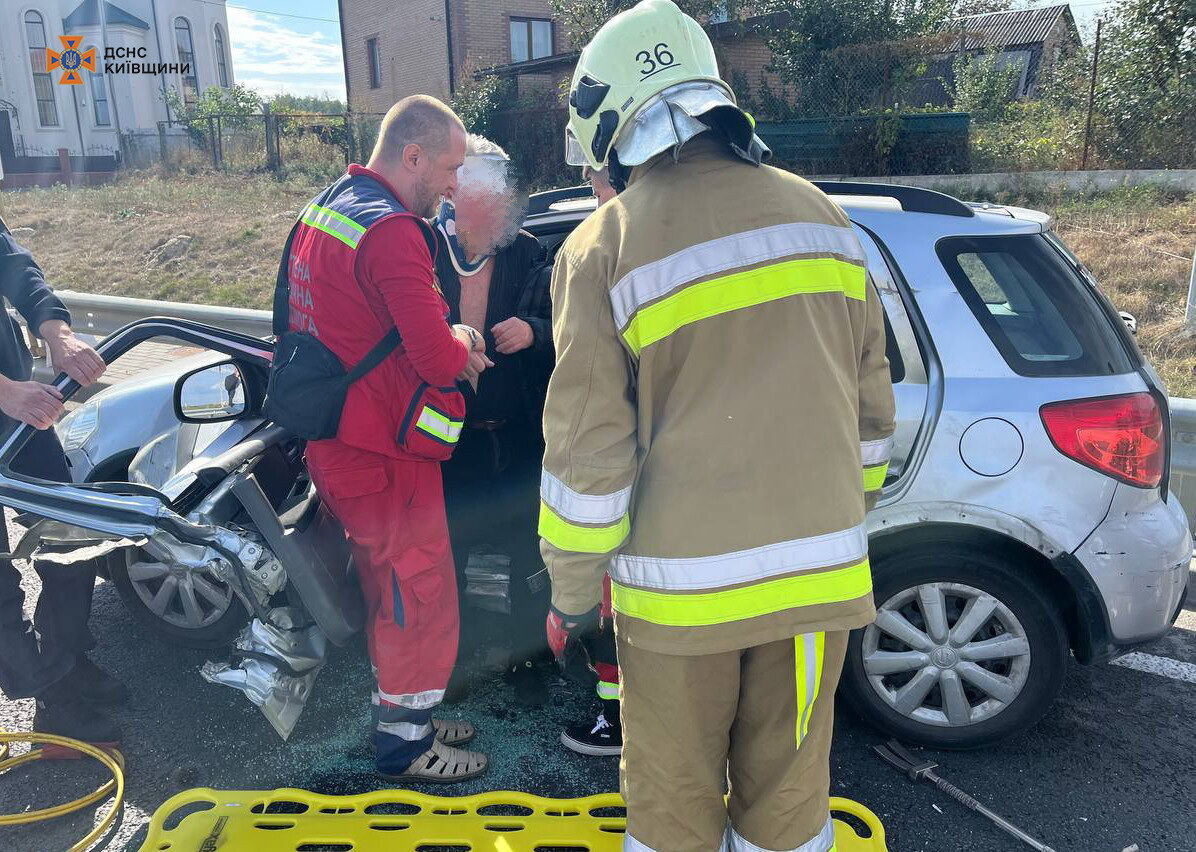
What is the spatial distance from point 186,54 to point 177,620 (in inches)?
1536

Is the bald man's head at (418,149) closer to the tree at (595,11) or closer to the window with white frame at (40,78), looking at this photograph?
the tree at (595,11)

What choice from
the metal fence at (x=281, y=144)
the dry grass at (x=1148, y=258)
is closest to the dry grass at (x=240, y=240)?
the dry grass at (x=1148, y=258)

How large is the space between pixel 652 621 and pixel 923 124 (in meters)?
12.0

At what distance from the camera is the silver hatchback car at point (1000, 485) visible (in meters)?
2.59

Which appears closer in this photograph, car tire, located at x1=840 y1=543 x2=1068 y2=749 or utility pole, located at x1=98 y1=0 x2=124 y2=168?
car tire, located at x1=840 y1=543 x2=1068 y2=749

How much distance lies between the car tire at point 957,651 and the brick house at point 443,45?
1866 centimetres

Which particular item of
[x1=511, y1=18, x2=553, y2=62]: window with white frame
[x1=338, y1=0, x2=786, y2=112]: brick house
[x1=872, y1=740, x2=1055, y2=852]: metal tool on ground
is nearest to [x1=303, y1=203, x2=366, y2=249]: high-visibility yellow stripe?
[x1=872, y1=740, x2=1055, y2=852]: metal tool on ground

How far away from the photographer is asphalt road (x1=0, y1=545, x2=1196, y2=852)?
8.39ft

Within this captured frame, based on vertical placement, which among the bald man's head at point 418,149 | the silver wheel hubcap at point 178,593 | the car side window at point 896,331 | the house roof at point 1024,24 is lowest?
the silver wheel hubcap at point 178,593

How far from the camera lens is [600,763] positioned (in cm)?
286

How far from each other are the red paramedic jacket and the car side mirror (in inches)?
29.5

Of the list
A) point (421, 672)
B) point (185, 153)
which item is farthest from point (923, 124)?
point (185, 153)

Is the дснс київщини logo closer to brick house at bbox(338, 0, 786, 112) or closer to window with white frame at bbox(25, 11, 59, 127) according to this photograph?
window with white frame at bbox(25, 11, 59, 127)

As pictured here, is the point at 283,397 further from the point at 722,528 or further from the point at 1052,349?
the point at 1052,349
